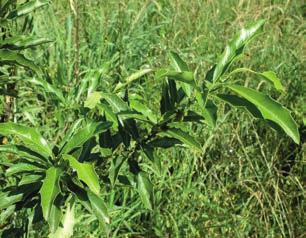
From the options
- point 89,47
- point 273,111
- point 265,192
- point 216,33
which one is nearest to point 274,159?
point 265,192

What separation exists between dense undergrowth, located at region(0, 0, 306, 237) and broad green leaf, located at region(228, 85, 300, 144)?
0.42 metres

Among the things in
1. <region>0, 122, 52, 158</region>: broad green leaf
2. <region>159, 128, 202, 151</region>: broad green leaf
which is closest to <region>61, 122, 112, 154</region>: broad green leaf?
<region>0, 122, 52, 158</region>: broad green leaf

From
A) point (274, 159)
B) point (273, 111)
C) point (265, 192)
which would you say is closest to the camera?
point (273, 111)

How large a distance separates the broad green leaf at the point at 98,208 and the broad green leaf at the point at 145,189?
119 millimetres

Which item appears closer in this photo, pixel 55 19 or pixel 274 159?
pixel 274 159

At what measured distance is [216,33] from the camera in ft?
10.8

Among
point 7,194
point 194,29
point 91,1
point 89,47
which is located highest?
point 91,1

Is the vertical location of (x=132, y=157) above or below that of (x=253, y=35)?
below

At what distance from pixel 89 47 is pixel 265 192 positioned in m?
1.40

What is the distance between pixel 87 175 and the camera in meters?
1.12

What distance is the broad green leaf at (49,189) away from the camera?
1.07m

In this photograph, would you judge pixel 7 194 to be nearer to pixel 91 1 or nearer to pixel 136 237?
pixel 136 237

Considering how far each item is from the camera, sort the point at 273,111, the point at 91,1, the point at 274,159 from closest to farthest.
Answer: the point at 273,111
the point at 274,159
the point at 91,1

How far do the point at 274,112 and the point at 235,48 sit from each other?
0.73 feet
